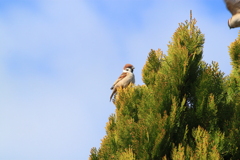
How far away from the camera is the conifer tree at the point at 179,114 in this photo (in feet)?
18.8

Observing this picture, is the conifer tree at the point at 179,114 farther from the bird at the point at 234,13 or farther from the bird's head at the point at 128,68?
the bird's head at the point at 128,68

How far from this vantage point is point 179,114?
233 inches

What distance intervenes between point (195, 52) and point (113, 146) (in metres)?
2.18

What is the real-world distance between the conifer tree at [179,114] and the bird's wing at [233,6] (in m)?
1.97

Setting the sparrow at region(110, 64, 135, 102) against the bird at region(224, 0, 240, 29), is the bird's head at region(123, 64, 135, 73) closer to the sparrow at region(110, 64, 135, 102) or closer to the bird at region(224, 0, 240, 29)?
the sparrow at region(110, 64, 135, 102)

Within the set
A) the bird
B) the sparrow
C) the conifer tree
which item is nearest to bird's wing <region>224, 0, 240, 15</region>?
the bird

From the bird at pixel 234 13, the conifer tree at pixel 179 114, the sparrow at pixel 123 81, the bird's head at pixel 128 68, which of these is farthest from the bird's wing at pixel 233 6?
the bird's head at pixel 128 68

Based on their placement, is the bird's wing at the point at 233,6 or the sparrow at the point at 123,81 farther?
the sparrow at the point at 123,81

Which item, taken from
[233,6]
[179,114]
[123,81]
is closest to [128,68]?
[123,81]

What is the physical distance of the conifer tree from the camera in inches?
225

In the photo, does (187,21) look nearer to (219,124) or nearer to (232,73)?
(219,124)

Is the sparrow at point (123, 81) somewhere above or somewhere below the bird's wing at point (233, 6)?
above

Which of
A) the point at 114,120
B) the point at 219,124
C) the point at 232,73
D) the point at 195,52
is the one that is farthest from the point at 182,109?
the point at 232,73

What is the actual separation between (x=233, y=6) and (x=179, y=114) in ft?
6.98
